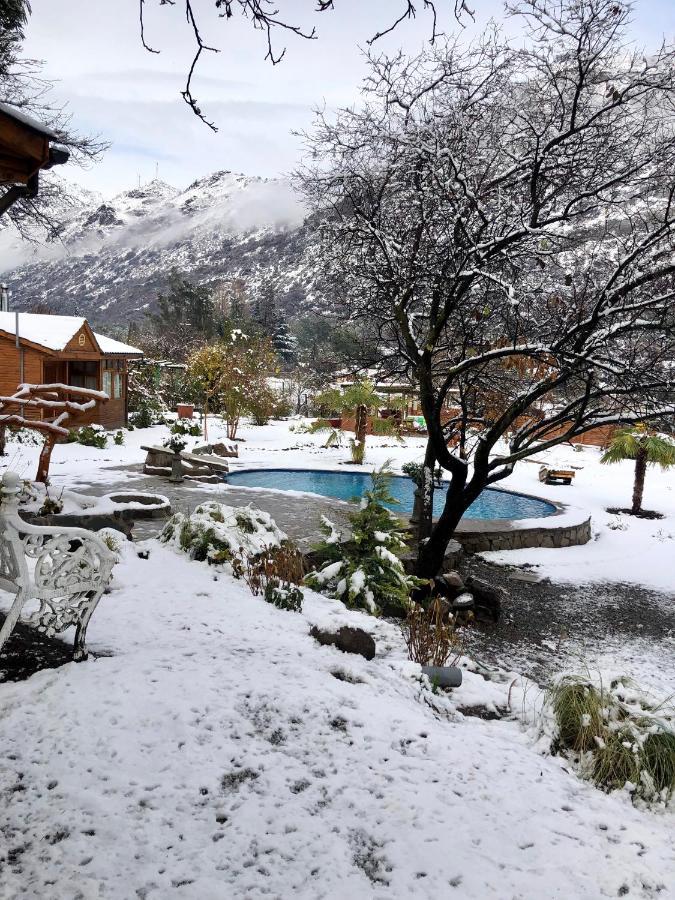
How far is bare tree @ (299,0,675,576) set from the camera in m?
5.67

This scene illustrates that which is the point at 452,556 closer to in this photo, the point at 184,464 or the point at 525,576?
the point at 525,576

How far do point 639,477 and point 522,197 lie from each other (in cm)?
842

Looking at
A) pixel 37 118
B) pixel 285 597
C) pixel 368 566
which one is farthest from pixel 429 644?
pixel 37 118

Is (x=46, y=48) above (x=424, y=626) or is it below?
above

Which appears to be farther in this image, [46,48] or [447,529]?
[447,529]

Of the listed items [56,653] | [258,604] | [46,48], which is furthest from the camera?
[258,604]

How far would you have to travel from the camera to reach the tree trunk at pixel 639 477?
486 inches

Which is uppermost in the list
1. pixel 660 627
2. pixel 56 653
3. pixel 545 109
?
pixel 545 109

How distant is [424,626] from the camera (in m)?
4.46

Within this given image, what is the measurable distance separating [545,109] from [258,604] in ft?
21.6

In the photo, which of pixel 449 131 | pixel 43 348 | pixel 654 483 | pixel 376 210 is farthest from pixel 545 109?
pixel 43 348

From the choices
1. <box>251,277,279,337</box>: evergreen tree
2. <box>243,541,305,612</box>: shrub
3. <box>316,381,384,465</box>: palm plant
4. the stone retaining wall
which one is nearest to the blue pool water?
the stone retaining wall

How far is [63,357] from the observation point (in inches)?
690

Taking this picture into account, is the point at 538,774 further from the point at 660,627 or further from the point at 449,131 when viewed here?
the point at 449,131
